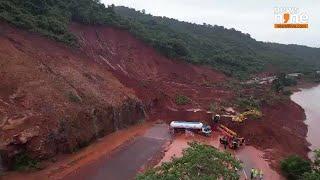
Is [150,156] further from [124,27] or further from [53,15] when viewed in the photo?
[124,27]

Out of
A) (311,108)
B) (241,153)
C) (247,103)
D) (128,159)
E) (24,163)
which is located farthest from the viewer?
(311,108)

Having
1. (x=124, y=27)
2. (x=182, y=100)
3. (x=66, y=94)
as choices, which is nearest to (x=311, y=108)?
(x=182, y=100)

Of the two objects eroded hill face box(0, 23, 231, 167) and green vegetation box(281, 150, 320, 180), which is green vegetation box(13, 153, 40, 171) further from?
green vegetation box(281, 150, 320, 180)

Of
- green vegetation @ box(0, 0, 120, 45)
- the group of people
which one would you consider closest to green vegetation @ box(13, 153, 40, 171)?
the group of people

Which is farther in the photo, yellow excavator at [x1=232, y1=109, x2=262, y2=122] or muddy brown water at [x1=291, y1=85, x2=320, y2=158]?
muddy brown water at [x1=291, y1=85, x2=320, y2=158]

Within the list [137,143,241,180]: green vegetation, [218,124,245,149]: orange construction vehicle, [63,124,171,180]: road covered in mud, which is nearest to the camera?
[137,143,241,180]: green vegetation

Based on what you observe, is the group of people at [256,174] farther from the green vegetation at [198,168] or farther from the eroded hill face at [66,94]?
the eroded hill face at [66,94]
